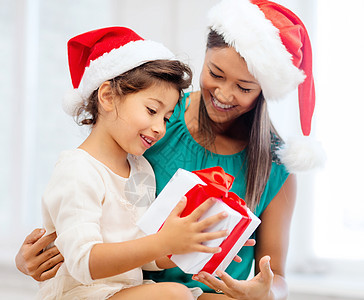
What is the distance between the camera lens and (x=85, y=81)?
116 cm

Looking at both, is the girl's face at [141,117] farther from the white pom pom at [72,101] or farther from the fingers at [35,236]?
the fingers at [35,236]

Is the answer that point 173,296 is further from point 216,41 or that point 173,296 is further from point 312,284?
point 312,284

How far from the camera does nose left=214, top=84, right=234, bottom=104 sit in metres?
1.18

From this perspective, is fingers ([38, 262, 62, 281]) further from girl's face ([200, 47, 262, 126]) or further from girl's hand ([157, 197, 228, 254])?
girl's face ([200, 47, 262, 126])

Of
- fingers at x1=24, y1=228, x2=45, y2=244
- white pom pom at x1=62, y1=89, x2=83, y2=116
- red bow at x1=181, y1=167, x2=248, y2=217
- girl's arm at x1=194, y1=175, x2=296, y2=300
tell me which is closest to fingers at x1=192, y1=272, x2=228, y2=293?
red bow at x1=181, y1=167, x2=248, y2=217

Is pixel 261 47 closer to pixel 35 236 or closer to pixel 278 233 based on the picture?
pixel 278 233

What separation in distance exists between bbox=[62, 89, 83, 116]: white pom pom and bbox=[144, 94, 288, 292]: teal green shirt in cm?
23

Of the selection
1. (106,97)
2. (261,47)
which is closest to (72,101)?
(106,97)

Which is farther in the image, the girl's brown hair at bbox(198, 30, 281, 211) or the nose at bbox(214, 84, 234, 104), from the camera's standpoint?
the girl's brown hair at bbox(198, 30, 281, 211)

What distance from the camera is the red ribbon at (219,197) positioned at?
90cm

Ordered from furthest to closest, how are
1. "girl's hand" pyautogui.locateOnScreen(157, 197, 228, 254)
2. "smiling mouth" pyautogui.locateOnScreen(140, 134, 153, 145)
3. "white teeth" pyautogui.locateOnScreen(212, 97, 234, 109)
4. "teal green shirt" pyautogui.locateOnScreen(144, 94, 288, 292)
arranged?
"teal green shirt" pyautogui.locateOnScreen(144, 94, 288, 292), "white teeth" pyautogui.locateOnScreen(212, 97, 234, 109), "smiling mouth" pyautogui.locateOnScreen(140, 134, 153, 145), "girl's hand" pyautogui.locateOnScreen(157, 197, 228, 254)

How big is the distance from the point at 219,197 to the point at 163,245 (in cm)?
14

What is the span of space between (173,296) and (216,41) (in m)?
0.63

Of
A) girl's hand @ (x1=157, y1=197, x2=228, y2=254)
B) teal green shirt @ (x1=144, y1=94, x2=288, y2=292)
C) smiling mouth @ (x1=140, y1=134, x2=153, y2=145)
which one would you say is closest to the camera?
girl's hand @ (x1=157, y1=197, x2=228, y2=254)
